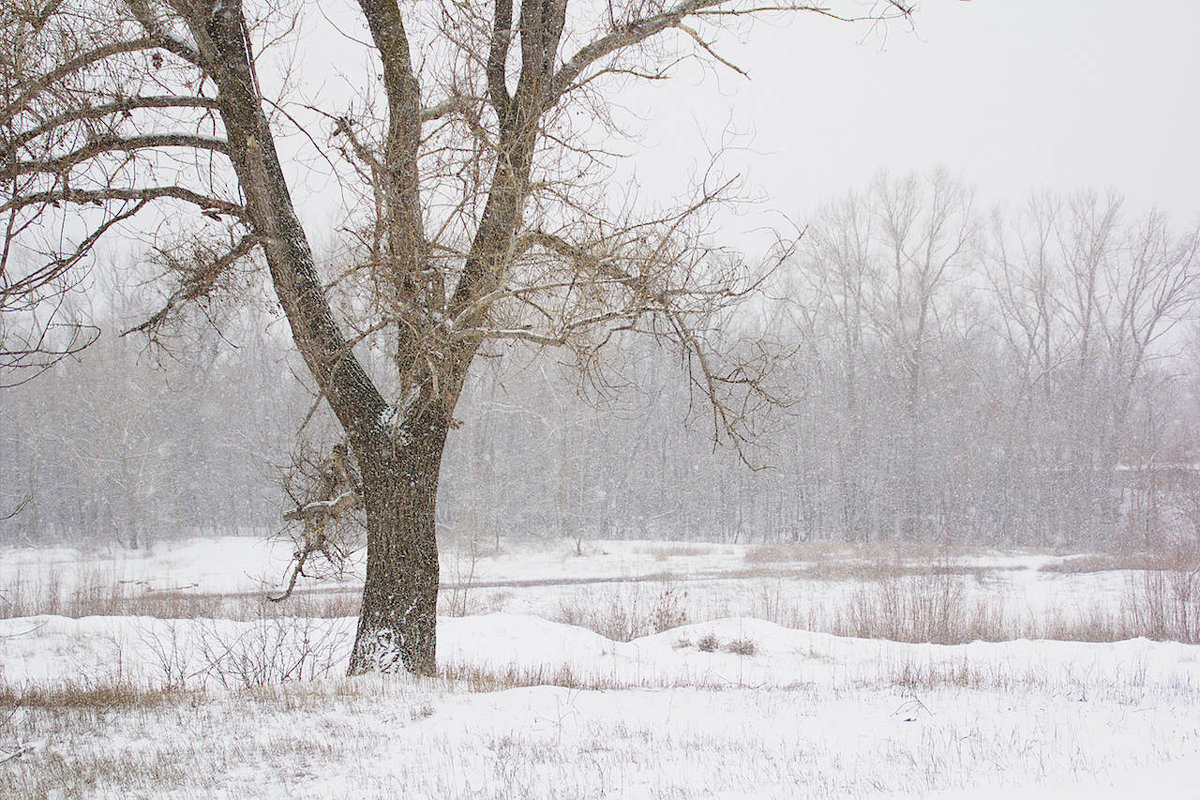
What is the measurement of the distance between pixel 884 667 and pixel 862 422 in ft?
105

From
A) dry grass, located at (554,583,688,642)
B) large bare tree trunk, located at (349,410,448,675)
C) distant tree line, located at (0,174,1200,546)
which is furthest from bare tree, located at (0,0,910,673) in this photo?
distant tree line, located at (0,174,1200,546)

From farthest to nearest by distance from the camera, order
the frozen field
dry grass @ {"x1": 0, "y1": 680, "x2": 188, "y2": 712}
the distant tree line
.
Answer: the distant tree line < dry grass @ {"x1": 0, "y1": 680, "x2": 188, "y2": 712} < the frozen field

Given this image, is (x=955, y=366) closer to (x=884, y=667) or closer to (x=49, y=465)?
(x=884, y=667)

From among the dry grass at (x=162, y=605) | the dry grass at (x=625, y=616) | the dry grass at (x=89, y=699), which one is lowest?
the dry grass at (x=625, y=616)

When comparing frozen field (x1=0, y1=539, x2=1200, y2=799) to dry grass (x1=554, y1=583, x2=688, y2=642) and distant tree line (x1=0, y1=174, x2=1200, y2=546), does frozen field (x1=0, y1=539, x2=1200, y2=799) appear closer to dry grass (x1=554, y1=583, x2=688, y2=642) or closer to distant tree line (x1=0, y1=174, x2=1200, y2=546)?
dry grass (x1=554, y1=583, x2=688, y2=642)

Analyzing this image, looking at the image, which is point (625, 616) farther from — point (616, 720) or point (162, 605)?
point (616, 720)

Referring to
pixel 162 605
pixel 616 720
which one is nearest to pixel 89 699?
pixel 616 720

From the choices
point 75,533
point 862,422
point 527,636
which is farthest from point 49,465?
point 862,422

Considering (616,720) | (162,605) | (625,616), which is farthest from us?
(162,605)

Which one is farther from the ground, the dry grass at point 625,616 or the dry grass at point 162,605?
the dry grass at point 162,605

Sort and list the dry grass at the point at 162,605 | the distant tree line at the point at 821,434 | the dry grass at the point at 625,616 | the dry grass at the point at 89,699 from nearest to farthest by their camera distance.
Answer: the dry grass at the point at 89,699 < the dry grass at the point at 625,616 < the dry grass at the point at 162,605 < the distant tree line at the point at 821,434

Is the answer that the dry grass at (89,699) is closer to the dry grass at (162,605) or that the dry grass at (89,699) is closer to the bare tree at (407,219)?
the bare tree at (407,219)

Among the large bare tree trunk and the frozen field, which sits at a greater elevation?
the large bare tree trunk

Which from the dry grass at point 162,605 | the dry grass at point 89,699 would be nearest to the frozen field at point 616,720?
the dry grass at point 89,699
